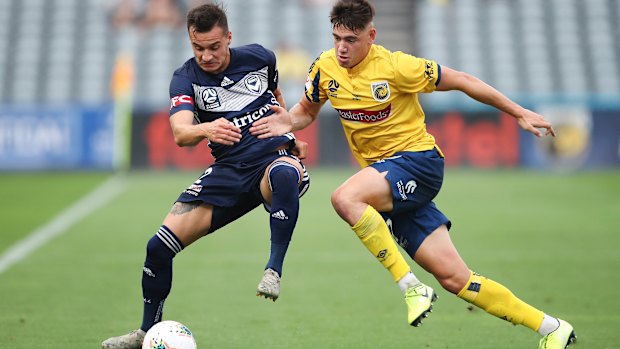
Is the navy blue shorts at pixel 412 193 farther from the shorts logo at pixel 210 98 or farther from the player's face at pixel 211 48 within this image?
the player's face at pixel 211 48

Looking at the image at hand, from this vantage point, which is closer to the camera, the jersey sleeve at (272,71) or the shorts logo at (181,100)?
the shorts logo at (181,100)

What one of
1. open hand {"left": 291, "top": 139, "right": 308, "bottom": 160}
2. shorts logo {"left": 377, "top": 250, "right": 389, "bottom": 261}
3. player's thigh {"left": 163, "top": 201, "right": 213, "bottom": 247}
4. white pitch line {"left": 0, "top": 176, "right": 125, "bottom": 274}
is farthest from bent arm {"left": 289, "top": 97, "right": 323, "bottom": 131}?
white pitch line {"left": 0, "top": 176, "right": 125, "bottom": 274}

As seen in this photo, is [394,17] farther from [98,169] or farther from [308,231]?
[308,231]

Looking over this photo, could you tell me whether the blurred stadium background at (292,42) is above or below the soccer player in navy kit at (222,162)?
above

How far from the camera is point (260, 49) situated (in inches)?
267

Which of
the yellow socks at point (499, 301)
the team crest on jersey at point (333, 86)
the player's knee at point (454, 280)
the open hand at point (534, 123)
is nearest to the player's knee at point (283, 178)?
the team crest on jersey at point (333, 86)

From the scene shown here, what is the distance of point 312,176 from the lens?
2025 cm

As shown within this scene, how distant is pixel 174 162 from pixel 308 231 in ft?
26.6

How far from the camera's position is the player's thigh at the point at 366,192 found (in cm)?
623

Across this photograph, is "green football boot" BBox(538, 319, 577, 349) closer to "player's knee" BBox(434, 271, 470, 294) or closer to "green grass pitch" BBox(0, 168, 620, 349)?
"green grass pitch" BBox(0, 168, 620, 349)

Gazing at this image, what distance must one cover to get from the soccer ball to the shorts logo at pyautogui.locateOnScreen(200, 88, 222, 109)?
146 centimetres

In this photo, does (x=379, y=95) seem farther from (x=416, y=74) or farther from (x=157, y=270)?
(x=157, y=270)

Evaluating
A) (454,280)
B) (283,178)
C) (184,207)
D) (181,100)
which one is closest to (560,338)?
(454,280)

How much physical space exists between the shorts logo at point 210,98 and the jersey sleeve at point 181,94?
106mm
